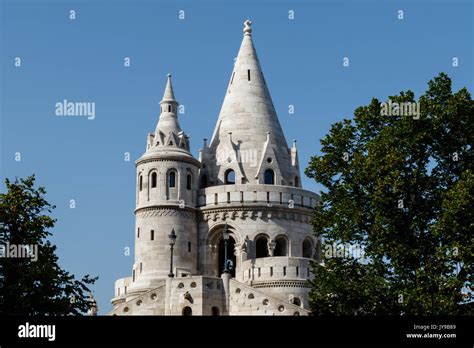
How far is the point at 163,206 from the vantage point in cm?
6328

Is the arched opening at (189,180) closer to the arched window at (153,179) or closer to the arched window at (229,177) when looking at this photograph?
the arched window at (153,179)

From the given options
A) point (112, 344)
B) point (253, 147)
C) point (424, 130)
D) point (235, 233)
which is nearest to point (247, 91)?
point (253, 147)

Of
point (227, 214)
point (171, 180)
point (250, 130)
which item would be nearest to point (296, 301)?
point (227, 214)

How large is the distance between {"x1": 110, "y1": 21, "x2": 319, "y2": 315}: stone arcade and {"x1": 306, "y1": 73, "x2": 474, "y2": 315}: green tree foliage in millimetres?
20243

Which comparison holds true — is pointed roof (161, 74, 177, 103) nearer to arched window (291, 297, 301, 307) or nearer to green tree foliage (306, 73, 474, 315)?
arched window (291, 297, 301, 307)

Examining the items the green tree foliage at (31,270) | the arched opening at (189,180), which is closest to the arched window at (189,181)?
the arched opening at (189,180)

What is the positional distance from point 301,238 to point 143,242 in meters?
10.7

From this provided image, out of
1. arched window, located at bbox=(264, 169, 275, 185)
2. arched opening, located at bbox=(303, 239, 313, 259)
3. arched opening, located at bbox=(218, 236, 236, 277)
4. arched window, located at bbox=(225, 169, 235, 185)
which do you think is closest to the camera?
arched opening, located at bbox=(218, 236, 236, 277)

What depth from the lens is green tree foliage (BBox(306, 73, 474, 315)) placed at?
33188mm

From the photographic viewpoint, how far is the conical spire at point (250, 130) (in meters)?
68.9

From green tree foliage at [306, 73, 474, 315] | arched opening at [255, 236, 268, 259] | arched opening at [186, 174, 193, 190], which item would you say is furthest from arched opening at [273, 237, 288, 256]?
green tree foliage at [306, 73, 474, 315]

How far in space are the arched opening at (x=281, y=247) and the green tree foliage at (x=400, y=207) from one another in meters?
28.8

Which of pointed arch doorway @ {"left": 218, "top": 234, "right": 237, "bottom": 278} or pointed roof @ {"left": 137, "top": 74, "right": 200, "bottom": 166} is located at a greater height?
pointed roof @ {"left": 137, "top": 74, "right": 200, "bottom": 166}

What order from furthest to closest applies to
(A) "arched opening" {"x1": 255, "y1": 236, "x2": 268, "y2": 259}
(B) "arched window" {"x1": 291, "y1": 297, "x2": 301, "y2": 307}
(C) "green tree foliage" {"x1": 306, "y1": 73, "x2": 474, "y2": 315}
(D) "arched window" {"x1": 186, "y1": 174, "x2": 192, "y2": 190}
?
(A) "arched opening" {"x1": 255, "y1": 236, "x2": 268, "y2": 259}, (D) "arched window" {"x1": 186, "y1": 174, "x2": 192, "y2": 190}, (B) "arched window" {"x1": 291, "y1": 297, "x2": 301, "y2": 307}, (C) "green tree foliage" {"x1": 306, "y1": 73, "x2": 474, "y2": 315}
